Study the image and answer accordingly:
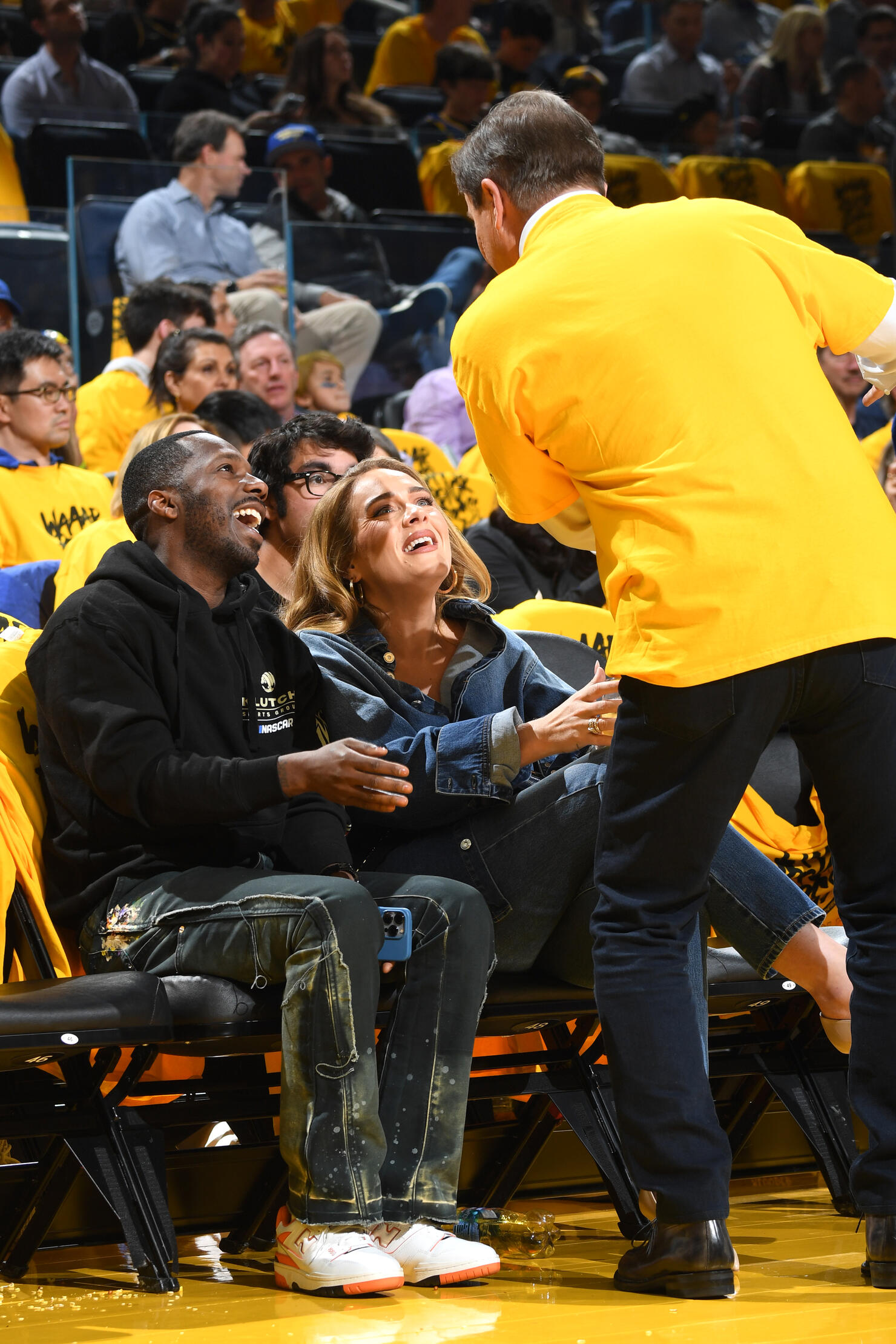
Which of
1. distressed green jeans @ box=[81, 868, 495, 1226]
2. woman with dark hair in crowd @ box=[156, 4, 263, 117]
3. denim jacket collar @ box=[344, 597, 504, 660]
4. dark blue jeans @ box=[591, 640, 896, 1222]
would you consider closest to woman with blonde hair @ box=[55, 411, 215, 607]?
denim jacket collar @ box=[344, 597, 504, 660]

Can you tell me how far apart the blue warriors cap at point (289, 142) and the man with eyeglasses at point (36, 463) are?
7.92 ft

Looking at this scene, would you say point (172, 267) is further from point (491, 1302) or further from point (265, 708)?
point (491, 1302)

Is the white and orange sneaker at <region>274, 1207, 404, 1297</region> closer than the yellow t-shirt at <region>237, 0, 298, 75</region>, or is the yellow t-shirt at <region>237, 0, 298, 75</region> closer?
the white and orange sneaker at <region>274, 1207, 404, 1297</region>

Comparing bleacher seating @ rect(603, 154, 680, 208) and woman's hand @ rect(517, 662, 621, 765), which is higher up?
woman's hand @ rect(517, 662, 621, 765)

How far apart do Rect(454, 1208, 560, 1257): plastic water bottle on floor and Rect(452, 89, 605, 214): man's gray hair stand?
149 cm

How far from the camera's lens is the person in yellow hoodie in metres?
5.60

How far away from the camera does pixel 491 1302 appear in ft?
6.68

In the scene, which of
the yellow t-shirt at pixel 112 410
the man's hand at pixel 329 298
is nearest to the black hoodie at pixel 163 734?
the yellow t-shirt at pixel 112 410

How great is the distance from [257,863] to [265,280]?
408 cm

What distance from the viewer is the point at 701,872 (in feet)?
6.61

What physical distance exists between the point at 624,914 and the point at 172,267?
4.50m

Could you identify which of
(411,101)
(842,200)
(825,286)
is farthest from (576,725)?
(411,101)

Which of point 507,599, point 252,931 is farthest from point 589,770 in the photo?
point 507,599

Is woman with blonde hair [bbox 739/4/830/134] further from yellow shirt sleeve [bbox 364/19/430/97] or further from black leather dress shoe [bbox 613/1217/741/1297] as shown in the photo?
black leather dress shoe [bbox 613/1217/741/1297]
